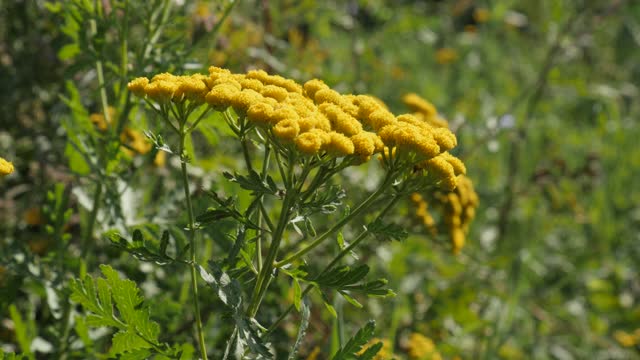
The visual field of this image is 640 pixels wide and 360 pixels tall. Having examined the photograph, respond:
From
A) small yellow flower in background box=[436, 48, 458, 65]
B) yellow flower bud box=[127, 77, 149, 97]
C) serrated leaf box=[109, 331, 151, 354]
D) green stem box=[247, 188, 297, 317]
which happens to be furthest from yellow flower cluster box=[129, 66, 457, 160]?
small yellow flower in background box=[436, 48, 458, 65]

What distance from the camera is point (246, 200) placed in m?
2.79

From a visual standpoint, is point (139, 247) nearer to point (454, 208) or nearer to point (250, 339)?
point (250, 339)

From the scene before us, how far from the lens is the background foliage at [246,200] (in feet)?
8.58

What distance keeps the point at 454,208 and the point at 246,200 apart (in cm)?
78

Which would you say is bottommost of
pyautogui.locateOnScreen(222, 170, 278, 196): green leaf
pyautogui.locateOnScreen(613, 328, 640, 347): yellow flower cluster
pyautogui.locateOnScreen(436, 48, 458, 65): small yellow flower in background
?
pyautogui.locateOnScreen(436, 48, 458, 65): small yellow flower in background

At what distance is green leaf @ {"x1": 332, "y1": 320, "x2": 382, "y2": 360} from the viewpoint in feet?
5.74

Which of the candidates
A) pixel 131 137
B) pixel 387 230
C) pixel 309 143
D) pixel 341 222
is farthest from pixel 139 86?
pixel 131 137

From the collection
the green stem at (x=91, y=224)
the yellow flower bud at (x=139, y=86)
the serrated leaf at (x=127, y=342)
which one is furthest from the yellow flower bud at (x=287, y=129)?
the green stem at (x=91, y=224)

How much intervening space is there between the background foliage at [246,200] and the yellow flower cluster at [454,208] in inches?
4.0

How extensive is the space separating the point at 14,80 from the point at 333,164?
7.14ft

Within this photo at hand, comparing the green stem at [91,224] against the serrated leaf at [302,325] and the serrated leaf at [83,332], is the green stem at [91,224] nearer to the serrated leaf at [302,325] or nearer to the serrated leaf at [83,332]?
the serrated leaf at [83,332]

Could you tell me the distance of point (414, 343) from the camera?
318 cm

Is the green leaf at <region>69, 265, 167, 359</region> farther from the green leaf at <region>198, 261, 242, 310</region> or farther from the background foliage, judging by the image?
the green leaf at <region>198, 261, 242, 310</region>

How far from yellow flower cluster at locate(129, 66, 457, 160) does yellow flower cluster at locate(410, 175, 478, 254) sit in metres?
1.08
